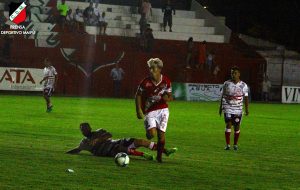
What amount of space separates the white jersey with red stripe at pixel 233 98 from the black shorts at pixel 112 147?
13.1ft

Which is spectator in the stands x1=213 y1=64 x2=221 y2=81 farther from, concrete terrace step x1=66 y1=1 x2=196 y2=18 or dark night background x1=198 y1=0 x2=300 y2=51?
dark night background x1=198 y1=0 x2=300 y2=51

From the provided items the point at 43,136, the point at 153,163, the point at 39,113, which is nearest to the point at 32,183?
the point at 153,163

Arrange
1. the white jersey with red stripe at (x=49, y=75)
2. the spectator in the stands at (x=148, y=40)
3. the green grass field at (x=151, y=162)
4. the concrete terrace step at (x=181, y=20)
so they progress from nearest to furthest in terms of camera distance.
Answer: the green grass field at (x=151, y=162), the white jersey with red stripe at (x=49, y=75), the spectator in the stands at (x=148, y=40), the concrete terrace step at (x=181, y=20)

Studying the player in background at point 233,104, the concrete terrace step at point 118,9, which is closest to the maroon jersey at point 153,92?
the player in background at point 233,104

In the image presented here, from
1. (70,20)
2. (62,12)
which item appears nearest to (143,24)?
(70,20)

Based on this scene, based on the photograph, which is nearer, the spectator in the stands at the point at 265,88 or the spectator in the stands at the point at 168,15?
the spectator in the stands at the point at 265,88

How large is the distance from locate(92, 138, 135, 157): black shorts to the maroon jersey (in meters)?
0.75

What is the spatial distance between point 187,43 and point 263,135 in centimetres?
2852

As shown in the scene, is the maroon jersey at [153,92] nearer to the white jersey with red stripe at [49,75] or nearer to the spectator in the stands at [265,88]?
the white jersey with red stripe at [49,75]

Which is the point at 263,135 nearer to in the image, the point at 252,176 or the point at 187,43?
the point at 252,176

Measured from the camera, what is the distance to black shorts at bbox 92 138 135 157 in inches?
546

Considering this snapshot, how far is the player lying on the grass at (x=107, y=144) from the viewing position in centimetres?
1385

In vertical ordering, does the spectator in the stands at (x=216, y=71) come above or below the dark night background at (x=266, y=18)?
below

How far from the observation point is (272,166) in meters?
13.9
